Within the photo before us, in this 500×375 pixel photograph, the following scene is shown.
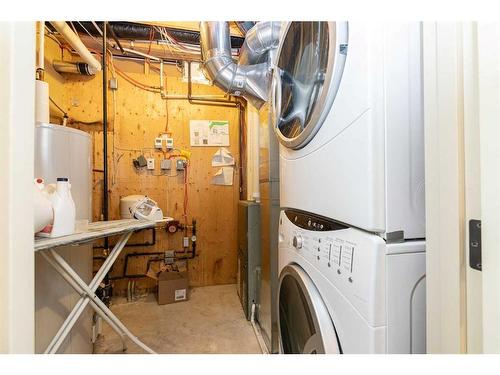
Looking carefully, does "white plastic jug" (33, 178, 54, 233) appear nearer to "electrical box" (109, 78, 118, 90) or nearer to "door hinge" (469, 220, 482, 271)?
"door hinge" (469, 220, 482, 271)

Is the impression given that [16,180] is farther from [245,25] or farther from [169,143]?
[169,143]

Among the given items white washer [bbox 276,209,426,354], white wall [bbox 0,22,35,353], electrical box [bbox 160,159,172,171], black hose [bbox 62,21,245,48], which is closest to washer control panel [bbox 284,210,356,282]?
white washer [bbox 276,209,426,354]

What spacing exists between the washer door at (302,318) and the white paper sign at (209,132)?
198 cm

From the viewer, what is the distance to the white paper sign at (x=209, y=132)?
2561 mm

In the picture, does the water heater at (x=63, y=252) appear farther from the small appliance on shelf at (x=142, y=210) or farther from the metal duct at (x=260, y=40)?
the metal duct at (x=260, y=40)

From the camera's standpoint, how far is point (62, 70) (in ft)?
7.06

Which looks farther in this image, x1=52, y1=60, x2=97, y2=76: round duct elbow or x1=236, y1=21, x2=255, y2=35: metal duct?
x1=52, y1=60, x2=97, y2=76: round duct elbow

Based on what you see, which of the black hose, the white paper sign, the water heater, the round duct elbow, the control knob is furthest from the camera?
the white paper sign

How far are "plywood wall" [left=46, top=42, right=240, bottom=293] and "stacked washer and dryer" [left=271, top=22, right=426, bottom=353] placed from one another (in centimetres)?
204

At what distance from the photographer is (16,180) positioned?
43 cm

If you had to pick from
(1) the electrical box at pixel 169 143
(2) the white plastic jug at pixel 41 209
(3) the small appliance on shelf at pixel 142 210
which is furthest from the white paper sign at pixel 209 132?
(2) the white plastic jug at pixel 41 209

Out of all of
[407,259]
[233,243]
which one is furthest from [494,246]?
[233,243]

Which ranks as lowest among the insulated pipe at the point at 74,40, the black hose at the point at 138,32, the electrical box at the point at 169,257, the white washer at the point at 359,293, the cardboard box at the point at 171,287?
the cardboard box at the point at 171,287

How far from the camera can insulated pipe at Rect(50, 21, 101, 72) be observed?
160 cm
